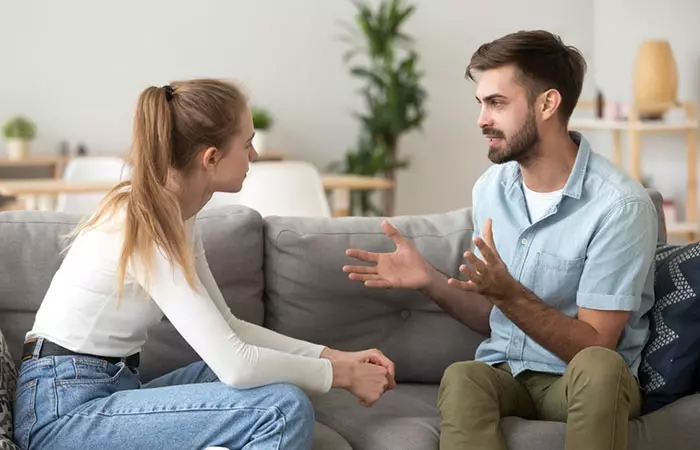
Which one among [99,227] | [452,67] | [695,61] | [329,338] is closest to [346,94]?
[452,67]

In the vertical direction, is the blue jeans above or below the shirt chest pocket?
below

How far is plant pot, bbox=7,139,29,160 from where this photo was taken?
5.93 m

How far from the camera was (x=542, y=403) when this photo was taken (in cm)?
217

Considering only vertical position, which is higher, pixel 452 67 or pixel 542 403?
pixel 452 67

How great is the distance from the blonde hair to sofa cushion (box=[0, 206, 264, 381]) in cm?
34

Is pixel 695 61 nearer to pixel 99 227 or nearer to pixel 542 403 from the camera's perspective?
pixel 542 403

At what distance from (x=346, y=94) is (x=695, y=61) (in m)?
2.22

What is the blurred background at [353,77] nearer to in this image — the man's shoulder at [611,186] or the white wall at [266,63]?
the white wall at [266,63]

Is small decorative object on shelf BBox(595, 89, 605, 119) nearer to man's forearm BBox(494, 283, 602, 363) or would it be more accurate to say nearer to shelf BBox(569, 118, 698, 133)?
shelf BBox(569, 118, 698, 133)

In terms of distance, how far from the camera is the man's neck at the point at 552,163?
89.9 inches

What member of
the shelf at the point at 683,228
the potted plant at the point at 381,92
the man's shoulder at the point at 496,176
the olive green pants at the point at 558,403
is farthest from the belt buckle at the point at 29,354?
the potted plant at the point at 381,92

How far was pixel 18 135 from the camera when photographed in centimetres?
591

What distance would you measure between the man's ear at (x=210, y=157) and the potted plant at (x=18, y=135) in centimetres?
419

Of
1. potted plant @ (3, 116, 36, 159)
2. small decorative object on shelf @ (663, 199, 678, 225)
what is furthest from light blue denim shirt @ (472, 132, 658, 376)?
potted plant @ (3, 116, 36, 159)
